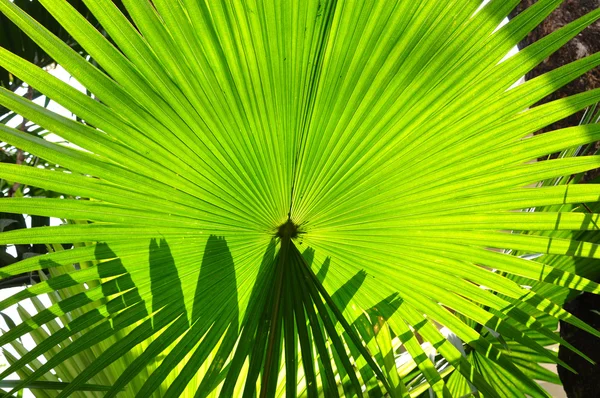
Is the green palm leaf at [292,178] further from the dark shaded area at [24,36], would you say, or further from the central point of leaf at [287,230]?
the dark shaded area at [24,36]

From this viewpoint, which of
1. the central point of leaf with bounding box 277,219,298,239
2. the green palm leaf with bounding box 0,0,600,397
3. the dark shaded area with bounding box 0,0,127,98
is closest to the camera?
the green palm leaf with bounding box 0,0,600,397

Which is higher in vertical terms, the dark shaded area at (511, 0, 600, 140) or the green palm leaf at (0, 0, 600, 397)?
the dark shaded area at (511, 0, 600, 140)

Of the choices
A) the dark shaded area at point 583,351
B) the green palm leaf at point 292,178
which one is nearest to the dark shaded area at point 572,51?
the dark shaded area at point 583,351

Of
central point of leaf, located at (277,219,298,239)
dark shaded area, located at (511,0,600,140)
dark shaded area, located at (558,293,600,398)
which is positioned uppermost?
dark shaded area, located at (511,0,600,140)

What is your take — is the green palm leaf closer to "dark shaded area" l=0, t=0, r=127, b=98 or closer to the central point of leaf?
the central point of leaf

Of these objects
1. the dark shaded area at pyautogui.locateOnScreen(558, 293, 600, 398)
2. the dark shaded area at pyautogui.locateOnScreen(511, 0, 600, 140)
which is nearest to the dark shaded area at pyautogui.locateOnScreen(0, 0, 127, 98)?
the dark shaded area at pyautogui.locateOnScreen(511, 0, 600, 140)

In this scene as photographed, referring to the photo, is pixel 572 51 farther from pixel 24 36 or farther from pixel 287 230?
pixel 24 36

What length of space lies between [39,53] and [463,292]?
2.17 meters

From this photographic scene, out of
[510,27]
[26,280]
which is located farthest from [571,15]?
[26,280]

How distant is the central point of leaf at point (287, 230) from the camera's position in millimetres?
924

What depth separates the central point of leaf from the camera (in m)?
0.92

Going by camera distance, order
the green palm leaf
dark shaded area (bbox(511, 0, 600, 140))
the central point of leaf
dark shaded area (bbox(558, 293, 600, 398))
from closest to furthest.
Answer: the green palm leaf → the central point of leaf → dark shaded area (bbox(558, 293, 600, 398)) → dark shaded area (bbox(511, 0, 600, 140))

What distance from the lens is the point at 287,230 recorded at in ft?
3.04

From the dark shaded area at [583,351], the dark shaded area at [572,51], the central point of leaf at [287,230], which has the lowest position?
the dark shaded area at [583,351]
